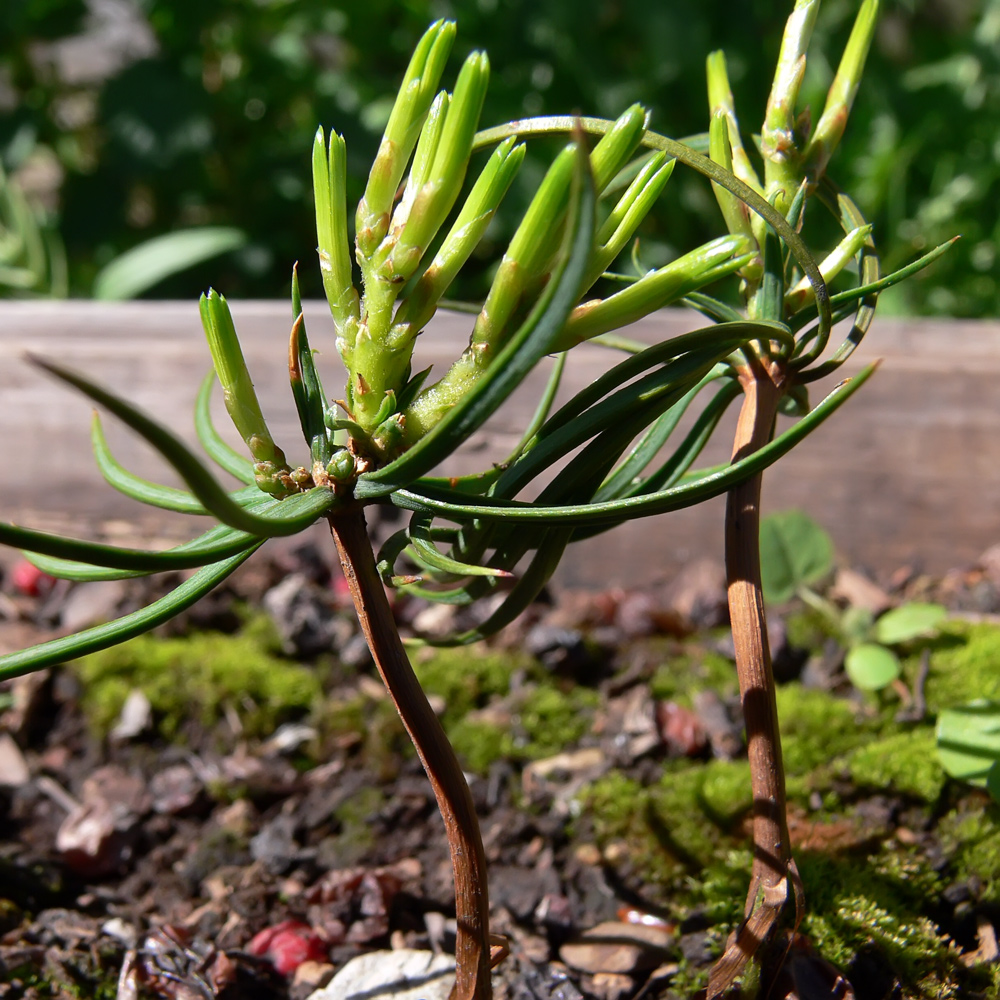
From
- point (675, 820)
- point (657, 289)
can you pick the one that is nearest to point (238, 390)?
point (657, 289)

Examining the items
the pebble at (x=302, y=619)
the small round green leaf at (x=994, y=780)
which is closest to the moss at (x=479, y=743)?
the pebble at (x=302, y=619)

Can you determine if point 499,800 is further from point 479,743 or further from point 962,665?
point 962,665

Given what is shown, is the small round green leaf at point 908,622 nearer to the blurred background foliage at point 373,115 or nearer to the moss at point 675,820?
the moss at point 675,820

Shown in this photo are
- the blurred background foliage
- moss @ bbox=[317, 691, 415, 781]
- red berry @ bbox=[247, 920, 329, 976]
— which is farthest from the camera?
the blurred background foliage

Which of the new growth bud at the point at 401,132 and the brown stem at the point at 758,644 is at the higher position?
the new growth bud at the point at 401,132

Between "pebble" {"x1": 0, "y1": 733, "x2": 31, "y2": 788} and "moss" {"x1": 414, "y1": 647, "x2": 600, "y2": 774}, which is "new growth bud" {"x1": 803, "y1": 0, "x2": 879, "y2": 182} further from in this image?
"pebble" {"x1": 0, "y1": 733, "x2": 31, "y2": 788}

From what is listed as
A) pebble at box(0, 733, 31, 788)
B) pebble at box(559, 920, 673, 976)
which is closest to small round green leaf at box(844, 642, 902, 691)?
pebble at box(559, 920, 673, 976)
